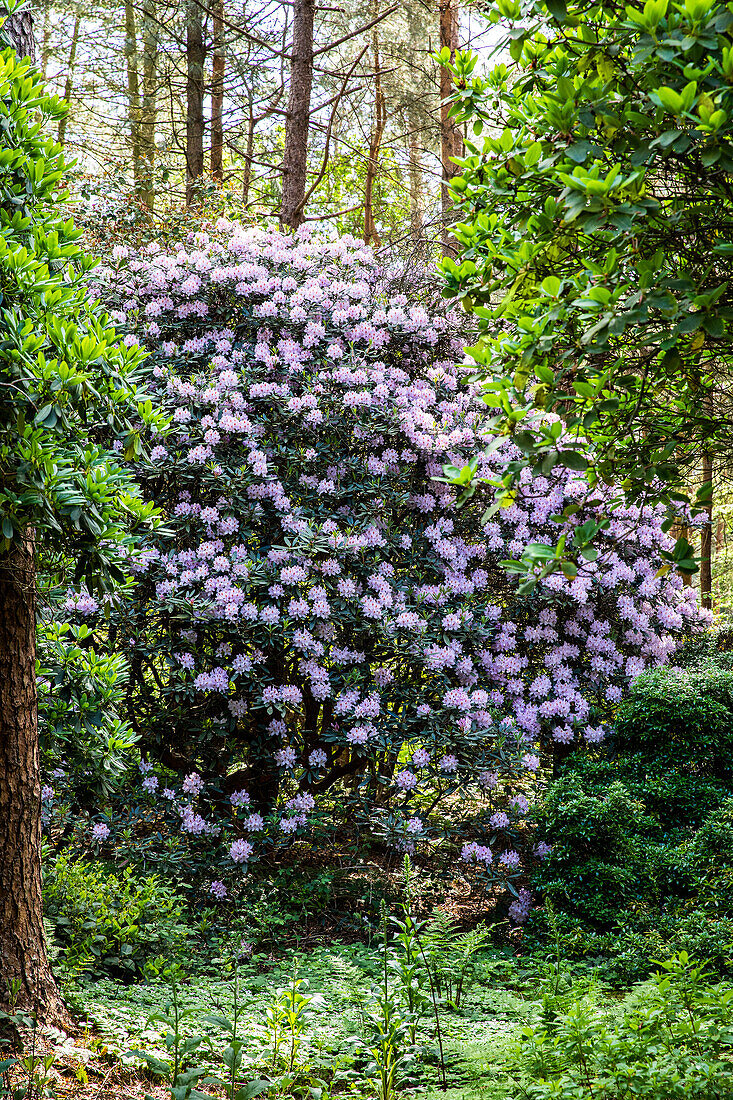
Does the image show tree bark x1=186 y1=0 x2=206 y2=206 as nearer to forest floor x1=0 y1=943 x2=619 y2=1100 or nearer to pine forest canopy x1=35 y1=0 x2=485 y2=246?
pine forest canopy x1=35 y1=0 x2=485 y2=246

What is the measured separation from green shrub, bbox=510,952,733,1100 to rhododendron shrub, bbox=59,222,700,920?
2484 mm

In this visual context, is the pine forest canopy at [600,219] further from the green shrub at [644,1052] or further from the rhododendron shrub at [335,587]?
the rhododendron shrub at [335,587]

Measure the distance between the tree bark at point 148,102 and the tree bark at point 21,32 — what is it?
729cm

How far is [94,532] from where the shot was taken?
2.94m

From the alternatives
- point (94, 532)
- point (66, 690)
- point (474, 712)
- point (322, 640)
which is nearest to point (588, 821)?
point (474, 712)

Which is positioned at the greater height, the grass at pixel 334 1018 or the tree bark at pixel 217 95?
the tree bark at pixel 217 95

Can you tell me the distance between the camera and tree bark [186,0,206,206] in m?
11.5

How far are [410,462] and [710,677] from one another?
98.0 inches

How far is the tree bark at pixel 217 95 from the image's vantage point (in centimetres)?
1261

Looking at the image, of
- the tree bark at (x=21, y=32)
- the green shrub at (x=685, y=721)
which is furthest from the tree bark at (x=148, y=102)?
the green shrub at (x=685, y=721)

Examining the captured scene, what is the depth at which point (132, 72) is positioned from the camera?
13070 mm

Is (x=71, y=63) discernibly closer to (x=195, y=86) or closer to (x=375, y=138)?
(x=195, y=86)

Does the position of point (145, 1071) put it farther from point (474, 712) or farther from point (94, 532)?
point (474, 712)

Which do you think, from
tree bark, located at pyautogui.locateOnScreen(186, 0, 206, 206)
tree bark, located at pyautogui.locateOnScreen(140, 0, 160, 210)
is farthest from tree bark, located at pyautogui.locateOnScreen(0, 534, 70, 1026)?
tree bark, located at pyautogui.locateOnScreen(186, 0, 206, 206)
